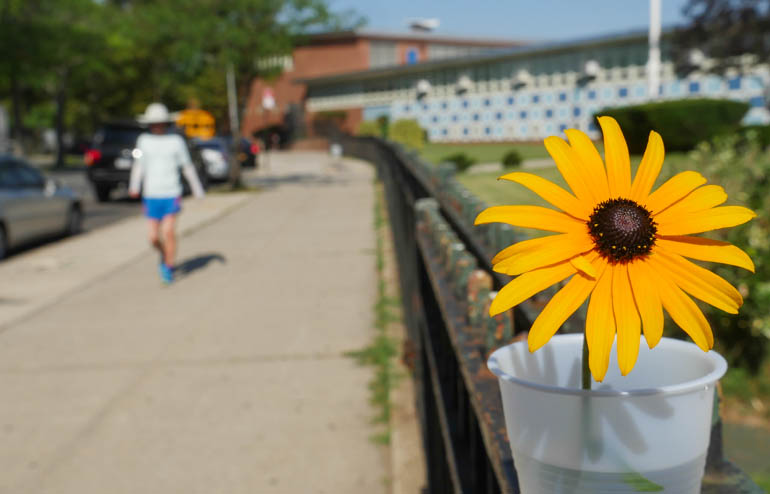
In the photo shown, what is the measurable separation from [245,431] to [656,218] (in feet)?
13.2

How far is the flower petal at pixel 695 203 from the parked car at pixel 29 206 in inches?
466

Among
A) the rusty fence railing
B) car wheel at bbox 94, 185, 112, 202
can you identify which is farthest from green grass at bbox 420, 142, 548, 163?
the rusty fence railing

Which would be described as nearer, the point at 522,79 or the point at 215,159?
the point at 215,159

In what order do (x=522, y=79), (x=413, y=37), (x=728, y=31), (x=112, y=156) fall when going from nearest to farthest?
(x=112, y=156) → (x=728, y=31) → (x=522, y=79) → (x=413, y=37)

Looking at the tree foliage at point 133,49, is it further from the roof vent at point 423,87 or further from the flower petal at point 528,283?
the flower petal at point 528,283

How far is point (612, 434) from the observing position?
1.03 meters

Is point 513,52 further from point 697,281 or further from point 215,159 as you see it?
point 697,281

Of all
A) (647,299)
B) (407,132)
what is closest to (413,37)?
(407,132)

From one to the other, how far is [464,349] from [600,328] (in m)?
1.24

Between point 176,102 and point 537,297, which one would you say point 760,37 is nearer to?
point 537,297

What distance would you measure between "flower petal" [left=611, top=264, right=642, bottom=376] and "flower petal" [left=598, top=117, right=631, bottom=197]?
4.0 inches

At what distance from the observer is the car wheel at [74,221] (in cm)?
1426

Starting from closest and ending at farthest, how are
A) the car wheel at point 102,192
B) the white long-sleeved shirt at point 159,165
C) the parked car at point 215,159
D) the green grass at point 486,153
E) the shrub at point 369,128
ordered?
1. the white long-sleeved shirt at point 159,165
2. the car wheel at point 102,192
3. the green grass at point 486,153
4. the parked car at point 215,159
5. the shrub at point 369,128

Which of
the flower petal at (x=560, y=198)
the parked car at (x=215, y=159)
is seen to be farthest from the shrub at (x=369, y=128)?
the flower petal at (x=560, y=198)
